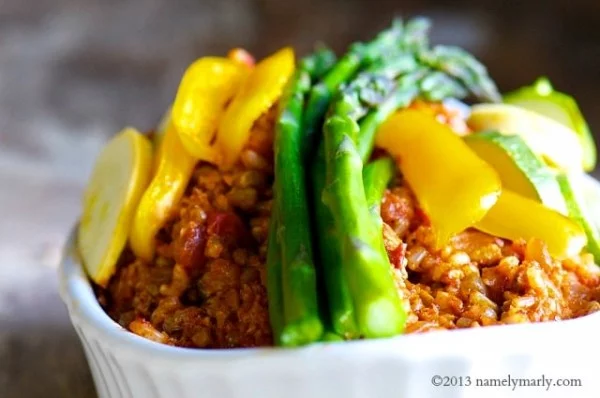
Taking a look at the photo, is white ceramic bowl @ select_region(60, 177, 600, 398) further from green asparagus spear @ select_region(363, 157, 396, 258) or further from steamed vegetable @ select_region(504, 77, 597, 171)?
steamed vegetable @ select_region(504, 77, 597, 171)

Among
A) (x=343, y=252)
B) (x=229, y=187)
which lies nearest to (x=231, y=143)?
(x=229, y=187)

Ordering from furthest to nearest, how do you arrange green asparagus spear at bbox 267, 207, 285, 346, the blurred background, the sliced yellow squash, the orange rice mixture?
1. the blurred background
2. the sliced yellow squash
3. the orange rice mixture
4. green asparagus spear at bbox 267, 207, 285, 346

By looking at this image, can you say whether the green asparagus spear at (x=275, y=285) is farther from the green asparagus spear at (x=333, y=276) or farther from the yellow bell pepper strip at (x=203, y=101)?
the yellow bell pepper strip at (x=203, y=101)

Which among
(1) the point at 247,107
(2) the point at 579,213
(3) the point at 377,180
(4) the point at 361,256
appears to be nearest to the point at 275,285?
(4) the point at 361,256

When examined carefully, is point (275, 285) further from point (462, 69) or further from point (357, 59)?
point (462, 69)

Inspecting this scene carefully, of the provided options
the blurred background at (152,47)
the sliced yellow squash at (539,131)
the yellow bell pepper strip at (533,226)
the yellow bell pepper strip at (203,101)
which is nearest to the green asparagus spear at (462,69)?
the sliced yellow squash at (539,131)

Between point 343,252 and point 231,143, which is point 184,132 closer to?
point 231,143

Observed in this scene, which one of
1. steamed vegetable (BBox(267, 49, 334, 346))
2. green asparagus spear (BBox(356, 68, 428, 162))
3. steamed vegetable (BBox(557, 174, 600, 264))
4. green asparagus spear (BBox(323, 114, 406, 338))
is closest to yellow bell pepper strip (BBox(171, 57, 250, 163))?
steamed vegetable (BBox(267, 49, 334, 346))
